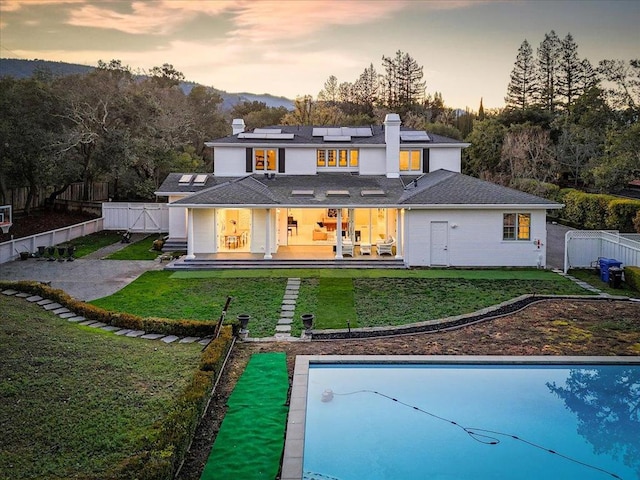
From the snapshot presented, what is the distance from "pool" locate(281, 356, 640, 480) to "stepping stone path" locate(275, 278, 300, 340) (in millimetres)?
2464

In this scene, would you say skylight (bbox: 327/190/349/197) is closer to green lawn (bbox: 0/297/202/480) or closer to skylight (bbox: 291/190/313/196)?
skylight (bbox: 291/190/313/196)

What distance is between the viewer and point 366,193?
25500 mm

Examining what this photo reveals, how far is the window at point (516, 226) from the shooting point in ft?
78.2

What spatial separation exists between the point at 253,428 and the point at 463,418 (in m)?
3.71

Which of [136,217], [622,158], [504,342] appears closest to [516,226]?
[622,158]

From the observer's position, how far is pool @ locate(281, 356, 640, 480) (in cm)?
838

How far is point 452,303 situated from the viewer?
17.4 m

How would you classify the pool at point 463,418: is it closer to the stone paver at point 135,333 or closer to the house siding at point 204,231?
the stone paver at point 135,333

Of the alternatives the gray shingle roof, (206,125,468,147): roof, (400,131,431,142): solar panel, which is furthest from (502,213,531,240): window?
(400,131,431,142): solar panel

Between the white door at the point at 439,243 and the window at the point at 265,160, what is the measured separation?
1036 cm

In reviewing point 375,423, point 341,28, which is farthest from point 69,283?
point 341,28

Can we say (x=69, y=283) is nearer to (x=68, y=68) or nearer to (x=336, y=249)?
(x=336, y=249)

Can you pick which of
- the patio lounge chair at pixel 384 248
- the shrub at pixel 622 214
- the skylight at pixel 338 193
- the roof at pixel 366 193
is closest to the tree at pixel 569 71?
the shrub at pixel 622 214

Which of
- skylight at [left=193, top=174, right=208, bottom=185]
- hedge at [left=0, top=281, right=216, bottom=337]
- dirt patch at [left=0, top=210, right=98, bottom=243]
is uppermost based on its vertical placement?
skylight at [left=193, top=174, right=208, bottom=185]
